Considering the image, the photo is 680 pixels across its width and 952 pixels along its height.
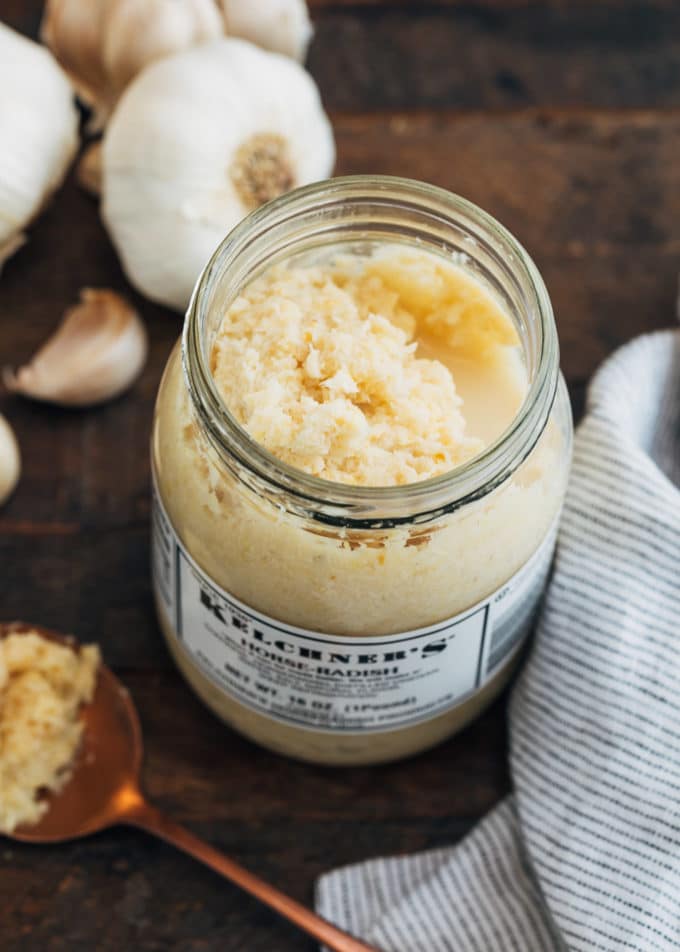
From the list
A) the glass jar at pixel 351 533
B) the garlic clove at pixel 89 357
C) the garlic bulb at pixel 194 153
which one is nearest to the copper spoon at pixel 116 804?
the glass jar at pixel 351 533

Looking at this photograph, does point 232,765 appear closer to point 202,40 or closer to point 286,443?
point 286,443

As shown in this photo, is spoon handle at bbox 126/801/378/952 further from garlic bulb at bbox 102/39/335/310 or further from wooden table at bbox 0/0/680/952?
garlic bulb at bbox 102/39/335/310

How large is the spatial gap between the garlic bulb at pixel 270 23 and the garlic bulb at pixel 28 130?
19 cm

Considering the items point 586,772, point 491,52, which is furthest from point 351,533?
point 491,52

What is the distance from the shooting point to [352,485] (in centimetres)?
79

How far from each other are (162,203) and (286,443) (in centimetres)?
46

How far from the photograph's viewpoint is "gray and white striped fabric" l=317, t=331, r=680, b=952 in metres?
1.00

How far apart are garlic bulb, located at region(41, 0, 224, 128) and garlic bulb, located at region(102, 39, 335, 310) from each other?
0.13 ft

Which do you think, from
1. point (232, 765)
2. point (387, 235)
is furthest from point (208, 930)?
point (387, 235)

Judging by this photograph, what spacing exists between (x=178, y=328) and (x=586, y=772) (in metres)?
0.61

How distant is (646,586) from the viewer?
1.06 m

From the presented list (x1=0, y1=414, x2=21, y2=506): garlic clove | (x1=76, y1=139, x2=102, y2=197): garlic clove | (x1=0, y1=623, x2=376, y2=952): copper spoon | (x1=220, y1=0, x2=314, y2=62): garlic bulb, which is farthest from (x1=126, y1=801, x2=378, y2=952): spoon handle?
(x1=220, y1=0, x2=314, y2=62): garlic bulb

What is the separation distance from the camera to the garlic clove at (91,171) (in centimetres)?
136

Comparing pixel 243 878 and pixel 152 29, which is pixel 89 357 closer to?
pixel 152 29
